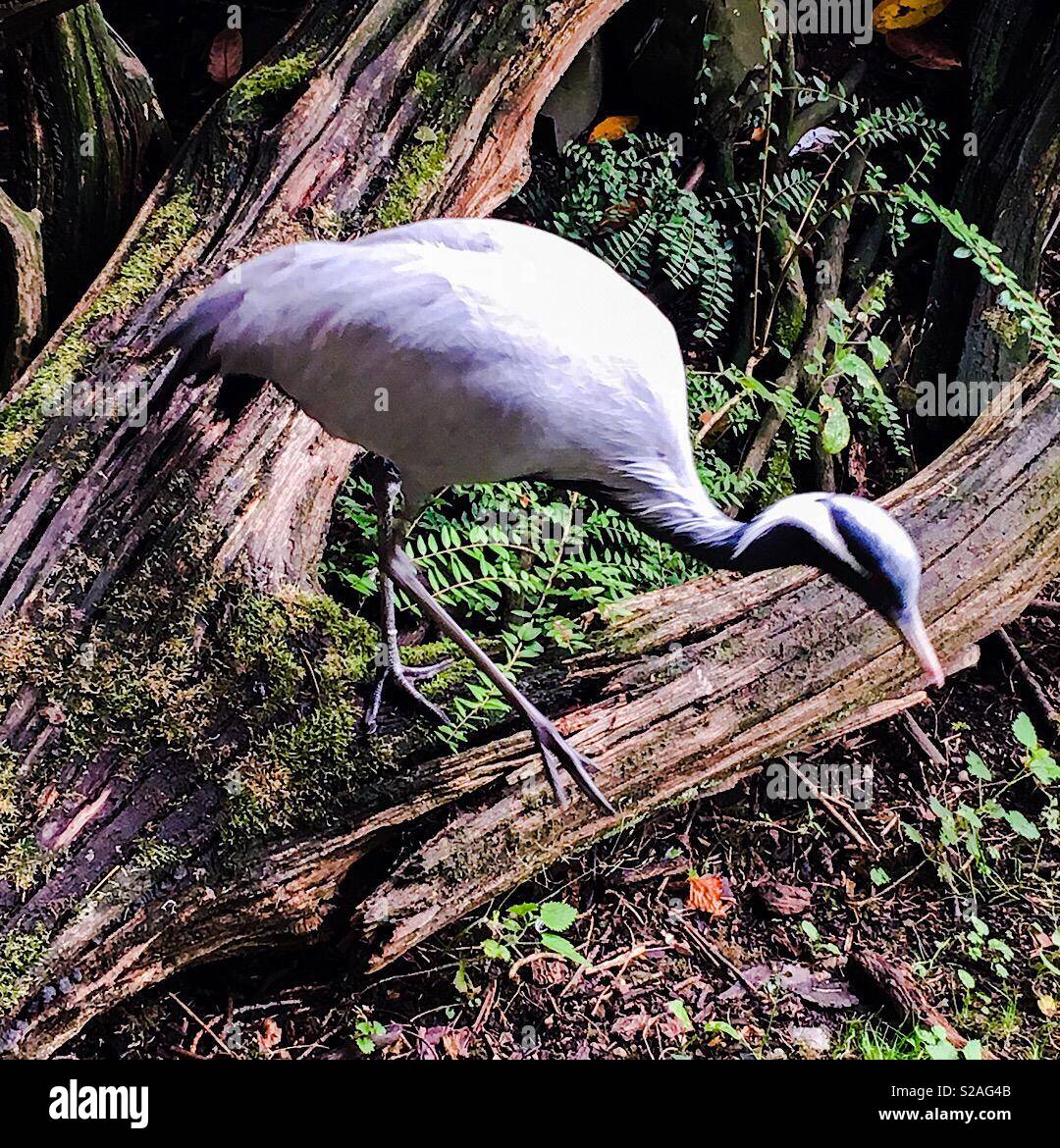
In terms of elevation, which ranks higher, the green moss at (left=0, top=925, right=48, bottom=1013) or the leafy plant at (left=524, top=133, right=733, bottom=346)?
the leafy plant at (left=524, top=133, right=733, bottom=346)

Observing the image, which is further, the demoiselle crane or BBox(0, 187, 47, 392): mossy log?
BBox(0, 187, 47, 392): mossy log

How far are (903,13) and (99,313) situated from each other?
70.9 inches

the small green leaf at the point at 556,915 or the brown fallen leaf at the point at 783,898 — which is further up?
the small green leaf at the point at 556,915

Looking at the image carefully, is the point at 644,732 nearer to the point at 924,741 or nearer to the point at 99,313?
the point at 924,741

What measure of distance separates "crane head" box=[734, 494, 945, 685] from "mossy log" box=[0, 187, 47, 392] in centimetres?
145

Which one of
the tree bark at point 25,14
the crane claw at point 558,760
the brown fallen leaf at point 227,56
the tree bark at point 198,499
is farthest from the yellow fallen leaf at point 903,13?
the crane claw at point 558,760

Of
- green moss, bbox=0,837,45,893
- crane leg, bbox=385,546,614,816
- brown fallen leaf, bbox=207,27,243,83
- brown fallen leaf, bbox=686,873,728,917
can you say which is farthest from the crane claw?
brown fallen leaf, bbox=207,27,243,83

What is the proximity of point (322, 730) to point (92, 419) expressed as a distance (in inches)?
24.6

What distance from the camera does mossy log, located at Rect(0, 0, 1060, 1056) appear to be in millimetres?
1438

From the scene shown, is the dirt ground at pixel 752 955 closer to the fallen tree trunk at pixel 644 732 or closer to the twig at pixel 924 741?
the twig at pixel 924 741

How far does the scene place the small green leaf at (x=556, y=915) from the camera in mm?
1659

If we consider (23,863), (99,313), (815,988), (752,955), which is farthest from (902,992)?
(99,313)

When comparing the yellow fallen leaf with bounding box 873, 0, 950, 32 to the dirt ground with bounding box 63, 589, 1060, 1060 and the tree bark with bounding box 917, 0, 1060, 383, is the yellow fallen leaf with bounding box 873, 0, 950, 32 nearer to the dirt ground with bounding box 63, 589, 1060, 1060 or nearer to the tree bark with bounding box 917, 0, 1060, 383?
the tree bark with bounding box 917, 0, 1060, 383

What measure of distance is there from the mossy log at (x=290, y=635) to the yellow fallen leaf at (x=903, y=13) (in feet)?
2.27
